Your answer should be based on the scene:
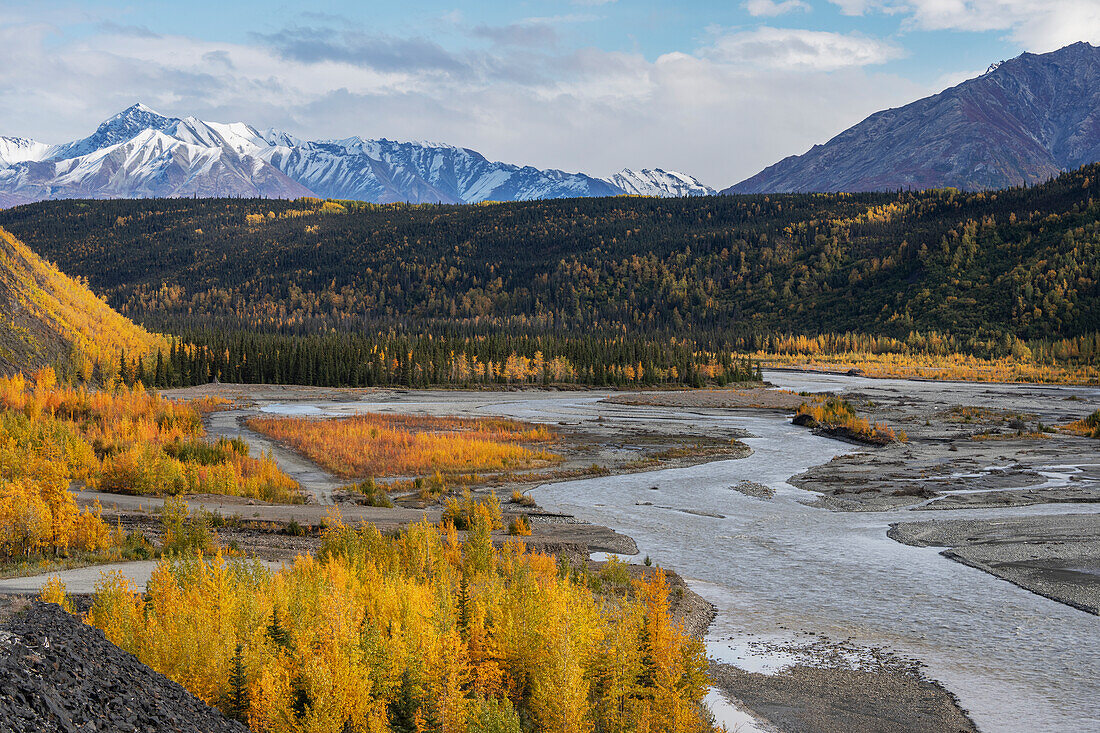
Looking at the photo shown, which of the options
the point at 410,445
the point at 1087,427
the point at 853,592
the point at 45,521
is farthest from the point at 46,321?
the point at 1087,427

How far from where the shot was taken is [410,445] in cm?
4531

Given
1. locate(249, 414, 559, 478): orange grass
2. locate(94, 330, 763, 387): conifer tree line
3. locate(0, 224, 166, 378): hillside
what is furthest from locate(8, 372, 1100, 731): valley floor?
locate(94, 330, 763, 387): conifer tree line

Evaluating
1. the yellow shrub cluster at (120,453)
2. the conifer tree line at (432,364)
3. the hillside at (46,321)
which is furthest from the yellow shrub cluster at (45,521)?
the conifer tree line at (432,364)

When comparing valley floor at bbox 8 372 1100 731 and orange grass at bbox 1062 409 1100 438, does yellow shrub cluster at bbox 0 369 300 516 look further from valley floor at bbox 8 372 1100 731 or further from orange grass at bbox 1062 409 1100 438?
orange grass at bbox 1062 409 1100 438

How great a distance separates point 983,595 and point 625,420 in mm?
46648

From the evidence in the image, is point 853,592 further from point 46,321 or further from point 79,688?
point 46,321

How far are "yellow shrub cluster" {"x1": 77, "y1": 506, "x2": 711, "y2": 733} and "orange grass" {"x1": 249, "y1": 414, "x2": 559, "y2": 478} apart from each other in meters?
27.1

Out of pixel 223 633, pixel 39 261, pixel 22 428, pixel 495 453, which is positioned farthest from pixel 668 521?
pixel 39 261

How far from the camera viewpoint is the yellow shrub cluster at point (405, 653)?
9617mm

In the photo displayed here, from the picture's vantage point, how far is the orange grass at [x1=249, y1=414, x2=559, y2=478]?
40438 mm

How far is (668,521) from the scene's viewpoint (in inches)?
1104

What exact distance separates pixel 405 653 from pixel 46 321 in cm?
6613

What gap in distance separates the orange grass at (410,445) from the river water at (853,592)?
6.17 metres

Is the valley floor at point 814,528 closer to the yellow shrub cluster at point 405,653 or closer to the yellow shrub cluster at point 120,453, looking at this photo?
the yellow shrub cluster at point 120,453
